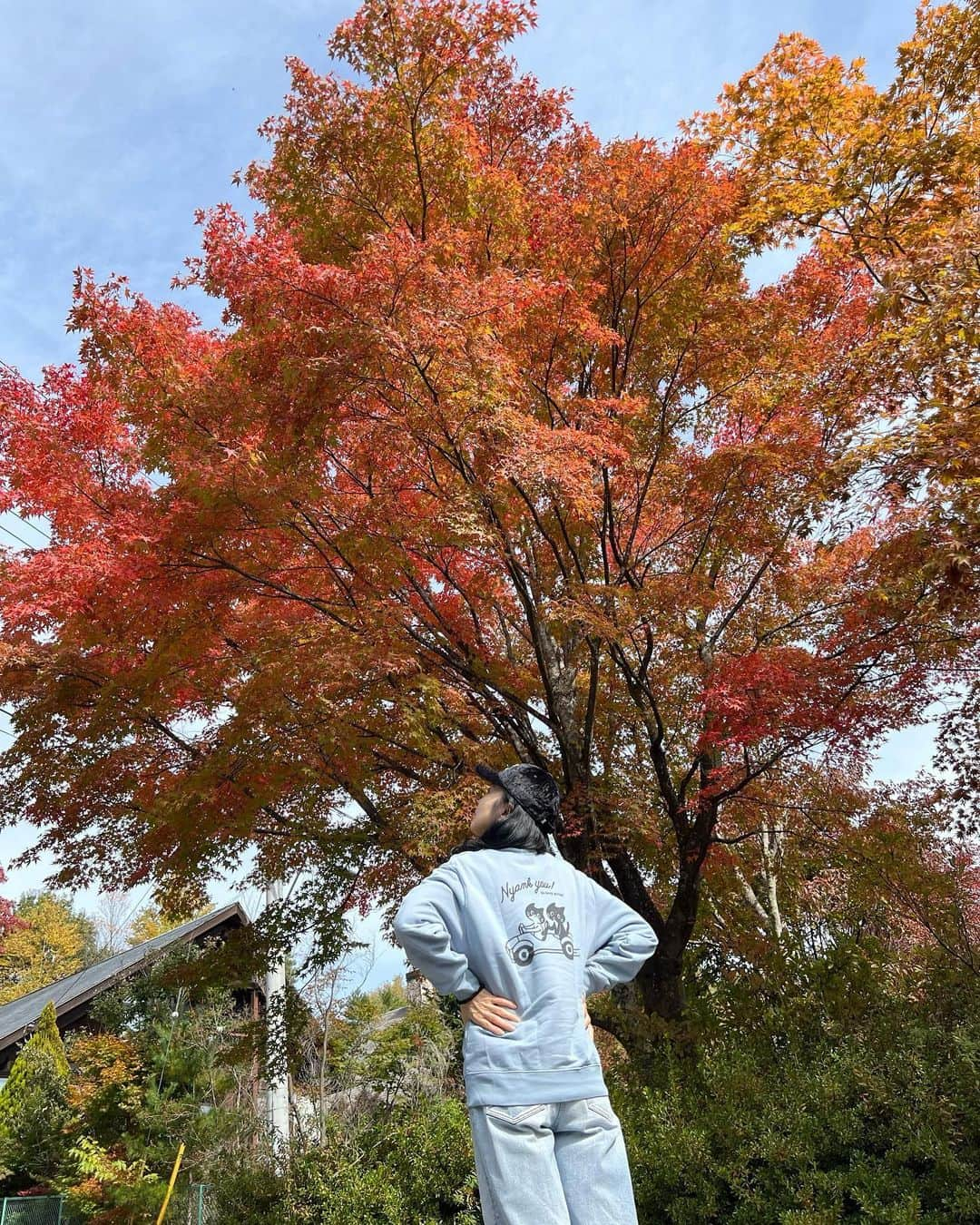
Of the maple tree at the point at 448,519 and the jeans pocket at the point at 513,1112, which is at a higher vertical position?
the maple tree at the point at 448,519

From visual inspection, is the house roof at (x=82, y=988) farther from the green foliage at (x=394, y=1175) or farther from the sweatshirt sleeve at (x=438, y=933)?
the sweatshirt sleeve at (x=438, y=933)

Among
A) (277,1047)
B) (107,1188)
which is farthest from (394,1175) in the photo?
(107,1188)

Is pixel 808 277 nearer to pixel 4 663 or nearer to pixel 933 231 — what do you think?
pixel 933 231

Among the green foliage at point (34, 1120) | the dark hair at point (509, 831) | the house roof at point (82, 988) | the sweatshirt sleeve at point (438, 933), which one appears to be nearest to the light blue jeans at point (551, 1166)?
the sweatshirt sleeve at point (438, 933)

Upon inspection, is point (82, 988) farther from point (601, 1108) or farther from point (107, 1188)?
point (601, 1108)

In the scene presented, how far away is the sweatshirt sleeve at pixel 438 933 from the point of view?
2.29 m

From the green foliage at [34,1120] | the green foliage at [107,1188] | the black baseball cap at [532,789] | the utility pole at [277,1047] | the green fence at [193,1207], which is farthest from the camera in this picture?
the green foliage at [34,1120]

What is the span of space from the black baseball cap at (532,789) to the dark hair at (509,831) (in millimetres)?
23

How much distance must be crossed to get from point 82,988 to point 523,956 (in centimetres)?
1348

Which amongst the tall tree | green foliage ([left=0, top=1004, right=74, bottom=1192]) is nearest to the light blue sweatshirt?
green foliage ([left=0, top=1004, right=74, bottom=1192])

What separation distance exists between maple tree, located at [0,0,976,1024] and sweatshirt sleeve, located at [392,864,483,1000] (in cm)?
408

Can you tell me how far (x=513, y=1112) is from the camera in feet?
7.36

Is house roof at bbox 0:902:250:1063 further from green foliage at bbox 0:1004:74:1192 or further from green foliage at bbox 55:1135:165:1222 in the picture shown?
green foliage at bbox 55:1135:165:1222

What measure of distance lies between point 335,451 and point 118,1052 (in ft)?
22.5
